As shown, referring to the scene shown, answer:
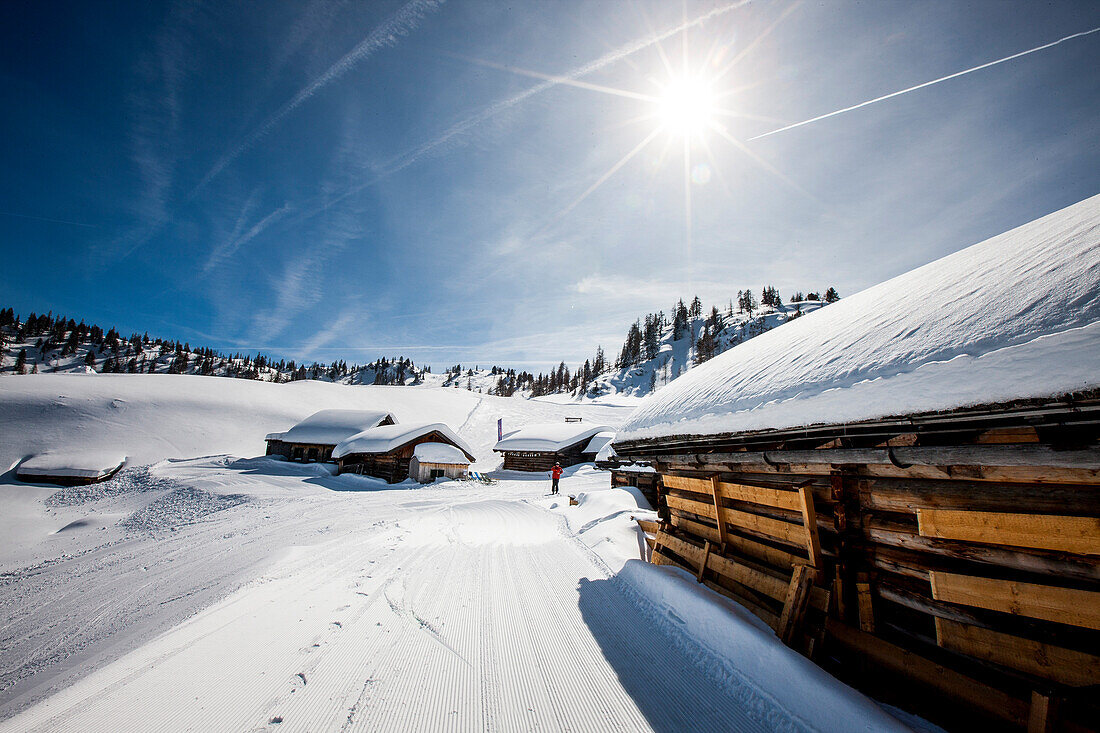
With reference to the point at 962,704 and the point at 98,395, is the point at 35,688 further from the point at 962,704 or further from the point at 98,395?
the point at 98,395

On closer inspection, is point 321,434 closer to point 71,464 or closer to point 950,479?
point 71,464

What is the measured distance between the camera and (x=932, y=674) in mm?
3318

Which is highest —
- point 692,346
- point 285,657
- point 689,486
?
point 692,346

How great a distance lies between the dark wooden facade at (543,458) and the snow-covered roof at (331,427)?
11.9 metres

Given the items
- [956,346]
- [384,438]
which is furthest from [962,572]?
[384,438]

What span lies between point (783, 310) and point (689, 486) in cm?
11115

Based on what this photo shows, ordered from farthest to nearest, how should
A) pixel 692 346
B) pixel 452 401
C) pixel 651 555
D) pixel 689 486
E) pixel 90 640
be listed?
pixel 692 346, pixel 452 401, pixel 651 555, pixel 689 486, pixel 90 640

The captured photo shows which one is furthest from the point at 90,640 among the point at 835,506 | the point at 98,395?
the point at 98,395

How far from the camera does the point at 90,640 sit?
5.43 meters

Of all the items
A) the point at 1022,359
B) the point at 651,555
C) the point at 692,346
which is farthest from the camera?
the point at 692,346

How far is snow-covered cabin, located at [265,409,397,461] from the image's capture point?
30.3m

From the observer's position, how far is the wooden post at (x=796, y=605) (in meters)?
4.25

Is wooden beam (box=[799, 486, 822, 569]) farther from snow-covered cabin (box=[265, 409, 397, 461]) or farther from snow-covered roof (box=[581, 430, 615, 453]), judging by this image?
snow-covered cabin (box=[265, 409, 397, 461])

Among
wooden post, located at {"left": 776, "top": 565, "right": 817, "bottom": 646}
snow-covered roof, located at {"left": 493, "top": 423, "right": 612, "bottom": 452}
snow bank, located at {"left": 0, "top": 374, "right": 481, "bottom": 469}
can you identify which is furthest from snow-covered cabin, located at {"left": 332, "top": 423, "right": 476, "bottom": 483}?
wooden post, located at {"left": 776, "top": 565, "right": 817, "bottom": 646}
